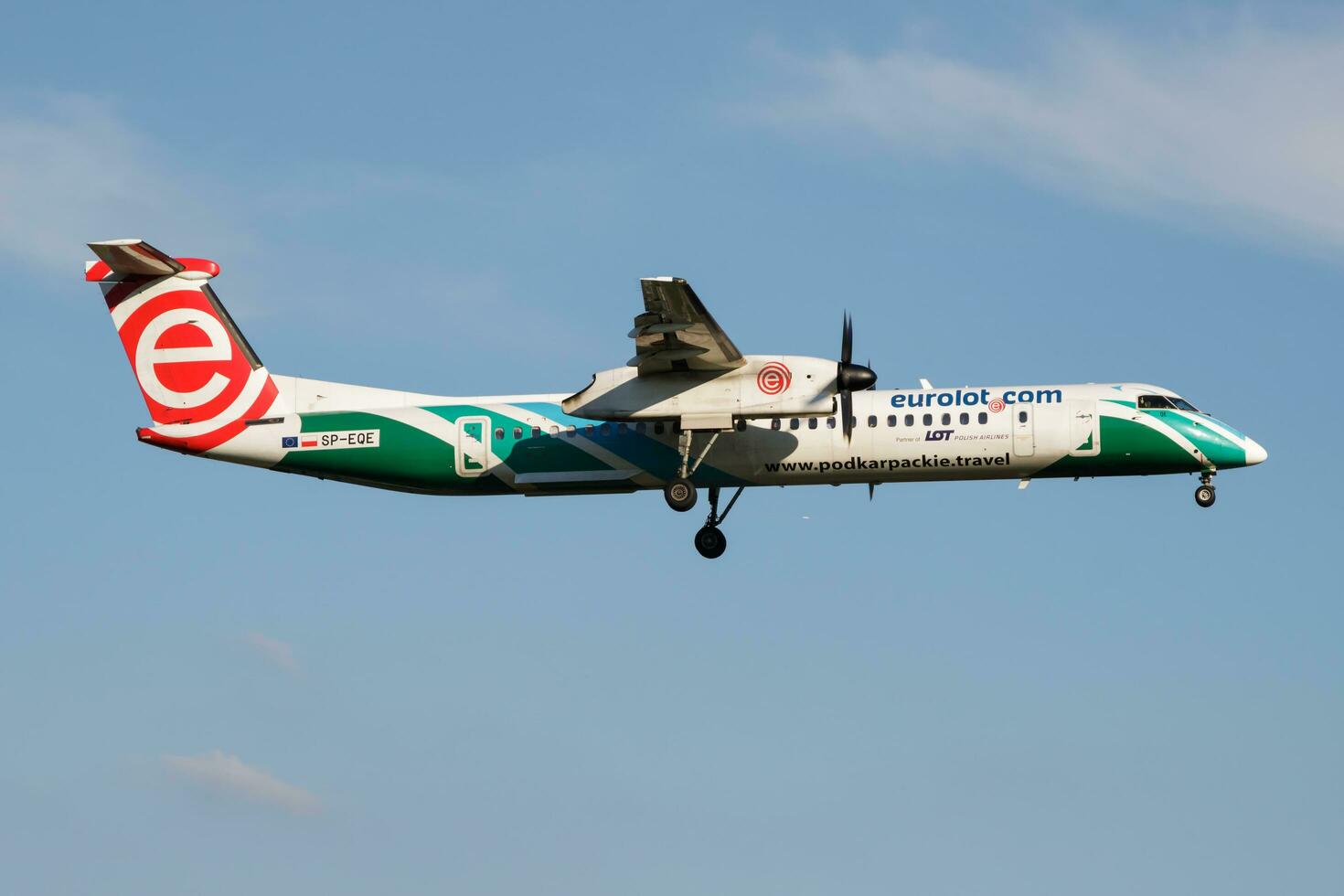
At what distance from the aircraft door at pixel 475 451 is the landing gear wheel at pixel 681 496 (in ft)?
12.5

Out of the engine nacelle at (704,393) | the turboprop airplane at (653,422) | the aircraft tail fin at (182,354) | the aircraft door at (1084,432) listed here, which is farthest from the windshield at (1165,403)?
the aircraft tail fin at (182,354)

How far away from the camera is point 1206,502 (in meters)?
33.3

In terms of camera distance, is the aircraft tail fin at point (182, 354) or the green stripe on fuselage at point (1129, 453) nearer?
the green stripe on fuselage at point (1129, 453)

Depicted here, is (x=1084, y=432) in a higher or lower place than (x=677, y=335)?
lower

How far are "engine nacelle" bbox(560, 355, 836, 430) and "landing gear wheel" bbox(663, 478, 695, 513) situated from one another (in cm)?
135

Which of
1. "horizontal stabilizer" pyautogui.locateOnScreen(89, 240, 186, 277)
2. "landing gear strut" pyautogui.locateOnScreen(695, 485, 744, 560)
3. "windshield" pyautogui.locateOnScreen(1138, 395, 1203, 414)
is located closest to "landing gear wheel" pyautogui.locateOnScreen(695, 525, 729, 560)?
"landing gear strut" pyautogui.locateOnScreen(695, 485, 744, 560)

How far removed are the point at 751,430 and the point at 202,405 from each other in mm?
11279

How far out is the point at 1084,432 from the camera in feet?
108

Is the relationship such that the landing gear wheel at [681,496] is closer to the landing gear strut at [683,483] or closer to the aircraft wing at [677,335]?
the landing gear strut at [683,483]

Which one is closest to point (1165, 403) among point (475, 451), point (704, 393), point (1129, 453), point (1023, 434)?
point (1129, 453)

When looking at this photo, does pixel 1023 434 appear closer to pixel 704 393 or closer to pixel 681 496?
pixel 704 393

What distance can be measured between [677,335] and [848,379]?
11.4 feet

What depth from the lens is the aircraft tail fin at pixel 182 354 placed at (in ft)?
114

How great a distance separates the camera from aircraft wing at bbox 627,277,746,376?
1176 inches
